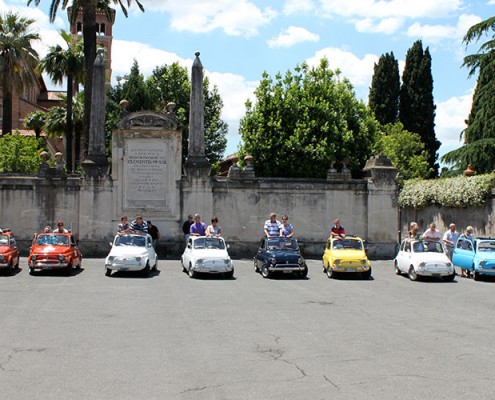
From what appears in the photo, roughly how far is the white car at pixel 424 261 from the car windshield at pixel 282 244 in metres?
3.80

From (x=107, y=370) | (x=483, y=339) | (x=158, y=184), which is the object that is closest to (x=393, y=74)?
(x=158, y=184)

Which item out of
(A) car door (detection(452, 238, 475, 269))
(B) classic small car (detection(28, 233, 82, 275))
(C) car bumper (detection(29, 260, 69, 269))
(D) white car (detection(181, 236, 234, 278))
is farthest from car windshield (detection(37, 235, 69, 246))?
(A) car door (detection(452, 238, 475, 269))

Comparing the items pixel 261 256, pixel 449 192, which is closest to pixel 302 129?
pixel 449 192

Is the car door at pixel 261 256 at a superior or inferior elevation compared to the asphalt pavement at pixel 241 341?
superior

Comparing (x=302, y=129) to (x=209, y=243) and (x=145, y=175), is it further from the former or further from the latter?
(x=209, y=243)

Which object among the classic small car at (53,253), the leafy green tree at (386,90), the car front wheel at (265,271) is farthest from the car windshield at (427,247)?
the leafy green tree at (386,90)

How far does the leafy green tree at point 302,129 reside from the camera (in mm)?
42094

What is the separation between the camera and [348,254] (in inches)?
835

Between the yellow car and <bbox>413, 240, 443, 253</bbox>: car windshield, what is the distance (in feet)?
5.71

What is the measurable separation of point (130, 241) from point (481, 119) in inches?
747

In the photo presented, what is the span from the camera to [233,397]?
7367mm

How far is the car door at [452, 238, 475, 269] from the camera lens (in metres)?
21.6

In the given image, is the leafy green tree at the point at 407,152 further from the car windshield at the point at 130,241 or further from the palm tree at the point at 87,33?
the car windshield at the point at 130,241

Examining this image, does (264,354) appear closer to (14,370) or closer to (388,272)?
(14,370)
